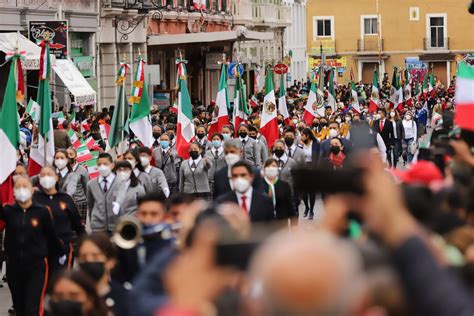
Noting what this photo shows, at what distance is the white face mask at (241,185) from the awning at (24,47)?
1845 centimetres

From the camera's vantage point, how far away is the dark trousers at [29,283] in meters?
13.9

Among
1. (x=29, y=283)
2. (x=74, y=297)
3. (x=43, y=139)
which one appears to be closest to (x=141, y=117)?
(x=43, y=139)

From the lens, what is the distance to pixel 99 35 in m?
44.5

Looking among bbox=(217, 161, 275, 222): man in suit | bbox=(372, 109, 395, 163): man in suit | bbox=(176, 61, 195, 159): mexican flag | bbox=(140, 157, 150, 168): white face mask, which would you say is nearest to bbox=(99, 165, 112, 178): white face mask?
bbox=(140, 157, 150, 168): white face mask

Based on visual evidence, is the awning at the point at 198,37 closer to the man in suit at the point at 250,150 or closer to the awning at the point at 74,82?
the awning at the point at 74,82

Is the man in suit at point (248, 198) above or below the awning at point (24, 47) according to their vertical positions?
below

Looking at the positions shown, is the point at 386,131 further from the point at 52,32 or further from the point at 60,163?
the point at 60,163

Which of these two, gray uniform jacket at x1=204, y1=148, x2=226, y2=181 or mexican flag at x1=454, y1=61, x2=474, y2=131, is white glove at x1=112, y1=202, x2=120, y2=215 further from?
gray uniform jacket at x1=204, y1=148, x2=226, y2=181

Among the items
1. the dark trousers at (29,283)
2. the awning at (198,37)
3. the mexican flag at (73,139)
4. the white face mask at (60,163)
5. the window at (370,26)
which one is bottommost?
the dark trousers at (29,283)

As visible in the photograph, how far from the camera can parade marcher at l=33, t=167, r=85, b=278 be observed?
48.7 ft

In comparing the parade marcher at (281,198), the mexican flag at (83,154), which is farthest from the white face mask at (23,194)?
the mexican flag at (83,154)

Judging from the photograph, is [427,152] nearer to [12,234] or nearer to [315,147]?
[12,234]

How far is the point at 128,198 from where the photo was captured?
1616 centimetres

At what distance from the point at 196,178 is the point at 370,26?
74.9m
